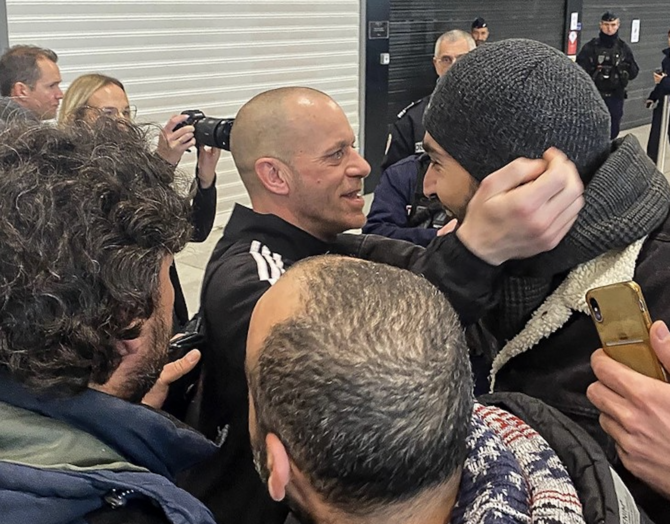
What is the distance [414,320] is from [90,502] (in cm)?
49

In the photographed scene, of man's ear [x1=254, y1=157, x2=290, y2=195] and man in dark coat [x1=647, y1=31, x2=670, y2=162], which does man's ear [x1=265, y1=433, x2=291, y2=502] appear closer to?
man's ear [x1=254, y1=157, x2=290, y2=195]

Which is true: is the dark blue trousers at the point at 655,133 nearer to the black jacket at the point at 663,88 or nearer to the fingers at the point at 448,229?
the black jacket at the point at 663,88

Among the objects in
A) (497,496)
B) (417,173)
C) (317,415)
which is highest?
(317,415)

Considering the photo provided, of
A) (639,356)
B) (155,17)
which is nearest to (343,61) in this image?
(155,17)

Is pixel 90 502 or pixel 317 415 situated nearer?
pixel 317 415

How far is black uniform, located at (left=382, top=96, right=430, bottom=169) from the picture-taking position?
13.1 ft

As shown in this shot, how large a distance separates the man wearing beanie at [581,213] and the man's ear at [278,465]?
0.60m

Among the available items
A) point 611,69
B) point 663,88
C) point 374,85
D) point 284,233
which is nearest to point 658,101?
point 663,88

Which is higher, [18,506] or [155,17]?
[155,17]

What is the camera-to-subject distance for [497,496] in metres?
0.92

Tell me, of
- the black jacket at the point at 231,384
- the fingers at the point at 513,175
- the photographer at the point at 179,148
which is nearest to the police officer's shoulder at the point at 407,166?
the photographer at the point at 179,148

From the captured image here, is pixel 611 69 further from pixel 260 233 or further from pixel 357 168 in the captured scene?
pixel 260 233

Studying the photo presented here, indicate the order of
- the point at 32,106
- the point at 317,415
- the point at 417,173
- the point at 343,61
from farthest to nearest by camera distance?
the point at 343,61, the point at 32,106, the point at 417,173, the point at 317,415

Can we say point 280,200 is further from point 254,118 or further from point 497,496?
point 497,496
